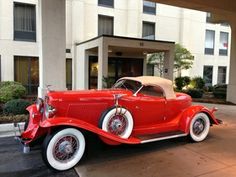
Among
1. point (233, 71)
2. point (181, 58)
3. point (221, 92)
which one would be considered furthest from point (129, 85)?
point (181, 58)

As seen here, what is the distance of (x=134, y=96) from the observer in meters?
5.06

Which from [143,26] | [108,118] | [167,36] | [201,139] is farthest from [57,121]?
[167,36]

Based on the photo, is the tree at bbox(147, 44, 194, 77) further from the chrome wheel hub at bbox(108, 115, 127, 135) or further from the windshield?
the chrome wheel hub at bbox(108, 115, 127, 135)

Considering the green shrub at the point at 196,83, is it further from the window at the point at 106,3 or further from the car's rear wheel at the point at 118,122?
the car's rear wheel at the point at 118,122

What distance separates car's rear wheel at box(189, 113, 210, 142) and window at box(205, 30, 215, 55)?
16.3m

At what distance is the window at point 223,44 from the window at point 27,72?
52.9 feet

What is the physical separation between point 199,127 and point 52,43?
5.05 meters

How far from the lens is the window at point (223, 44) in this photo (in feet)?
70.9

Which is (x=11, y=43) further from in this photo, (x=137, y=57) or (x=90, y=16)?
(x=137, y=57)

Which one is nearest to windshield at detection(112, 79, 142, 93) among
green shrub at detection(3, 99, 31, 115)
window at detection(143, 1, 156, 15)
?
green shrub at detection(3, 99, 31, 115)

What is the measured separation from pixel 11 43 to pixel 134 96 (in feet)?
35.1

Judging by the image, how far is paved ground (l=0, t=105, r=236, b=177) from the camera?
4.03 metres

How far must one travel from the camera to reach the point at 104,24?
53.4 feet

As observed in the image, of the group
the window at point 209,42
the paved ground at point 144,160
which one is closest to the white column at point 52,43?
the paved ground at point 144,160
